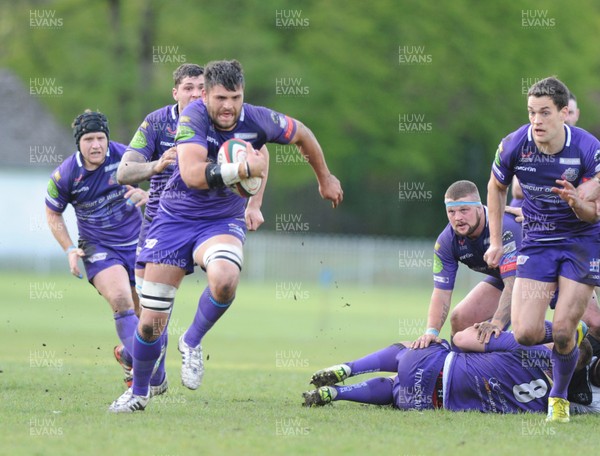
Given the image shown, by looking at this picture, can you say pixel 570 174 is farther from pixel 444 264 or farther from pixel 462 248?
pixel 444 264

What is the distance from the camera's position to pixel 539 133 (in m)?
7.96

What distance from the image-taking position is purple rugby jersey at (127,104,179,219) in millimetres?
9016

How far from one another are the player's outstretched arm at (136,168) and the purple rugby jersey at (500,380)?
277cm

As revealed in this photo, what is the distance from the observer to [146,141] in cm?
905

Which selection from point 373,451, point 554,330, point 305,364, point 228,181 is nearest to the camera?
point 373,451

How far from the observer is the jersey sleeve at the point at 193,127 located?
757 centimetres

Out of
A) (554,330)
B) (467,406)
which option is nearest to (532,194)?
(554,330)

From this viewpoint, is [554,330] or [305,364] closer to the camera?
[554,330]

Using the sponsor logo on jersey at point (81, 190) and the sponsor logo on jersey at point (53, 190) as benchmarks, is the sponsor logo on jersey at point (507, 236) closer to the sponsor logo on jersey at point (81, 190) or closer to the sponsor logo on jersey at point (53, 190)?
the sponsor logo on jersey at point (81, 190)

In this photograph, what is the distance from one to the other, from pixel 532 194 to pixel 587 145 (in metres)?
0.58

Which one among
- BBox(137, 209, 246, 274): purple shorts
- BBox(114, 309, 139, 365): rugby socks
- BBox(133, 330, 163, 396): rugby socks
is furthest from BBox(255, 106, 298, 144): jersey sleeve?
BBox(114, 309, 139, 365): rugby socks

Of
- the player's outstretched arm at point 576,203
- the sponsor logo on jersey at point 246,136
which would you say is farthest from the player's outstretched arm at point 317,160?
the player's outstretched arm at point 576,203

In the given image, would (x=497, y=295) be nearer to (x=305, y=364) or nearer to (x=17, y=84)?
(x=305, y=364)

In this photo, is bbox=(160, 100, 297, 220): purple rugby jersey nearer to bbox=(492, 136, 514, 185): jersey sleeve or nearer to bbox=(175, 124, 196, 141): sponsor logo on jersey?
bbox=(175, 124, 196, 141): sponsor logo on jersey
